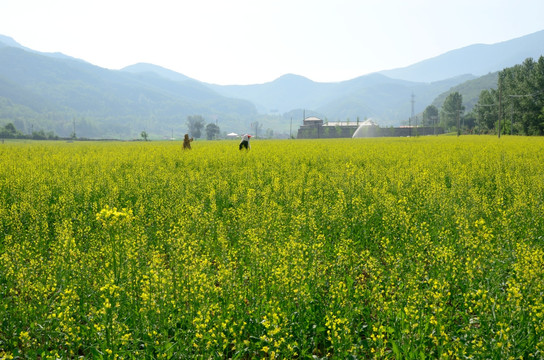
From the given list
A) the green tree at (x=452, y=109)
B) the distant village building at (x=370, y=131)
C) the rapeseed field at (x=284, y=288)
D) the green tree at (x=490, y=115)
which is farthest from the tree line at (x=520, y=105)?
the rapeseed field at (x=284, y=288)

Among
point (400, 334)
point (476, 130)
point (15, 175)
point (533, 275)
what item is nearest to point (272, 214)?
point (400, 334)

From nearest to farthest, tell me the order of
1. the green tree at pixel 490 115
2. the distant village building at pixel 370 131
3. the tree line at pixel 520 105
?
the tree line at pixel 520 105 < the green tree at pixel 490 115 < the distant village building at pixel 370 131

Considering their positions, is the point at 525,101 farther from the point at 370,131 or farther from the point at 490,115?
the point at 370,131

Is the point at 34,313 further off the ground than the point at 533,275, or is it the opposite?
the point at 533,275

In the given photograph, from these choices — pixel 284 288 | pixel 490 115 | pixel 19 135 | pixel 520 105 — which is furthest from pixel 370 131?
pixel 284 288

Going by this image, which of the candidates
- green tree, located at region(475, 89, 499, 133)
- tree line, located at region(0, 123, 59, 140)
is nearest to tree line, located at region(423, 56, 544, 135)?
green tree, located at region(475, 89, 499, 133)

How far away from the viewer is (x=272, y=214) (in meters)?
8.95

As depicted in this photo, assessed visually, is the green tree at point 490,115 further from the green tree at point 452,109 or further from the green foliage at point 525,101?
the green tree at point 452,109

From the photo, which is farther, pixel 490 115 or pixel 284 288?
pixel 490 115

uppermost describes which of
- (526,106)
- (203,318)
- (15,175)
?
(526,106)

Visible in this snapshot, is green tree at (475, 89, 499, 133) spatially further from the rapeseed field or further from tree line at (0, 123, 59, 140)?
tree line at (0, 123, 59, 140)

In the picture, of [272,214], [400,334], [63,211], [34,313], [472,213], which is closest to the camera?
[400,334]

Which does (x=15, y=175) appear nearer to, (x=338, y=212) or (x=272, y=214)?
(x=272, y=214)

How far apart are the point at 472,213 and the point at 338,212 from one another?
2715mm
